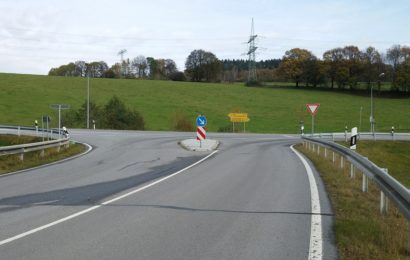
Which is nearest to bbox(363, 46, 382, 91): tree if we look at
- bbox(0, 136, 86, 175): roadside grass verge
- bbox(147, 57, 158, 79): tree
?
bbox(147, 57, 158, 79): tree

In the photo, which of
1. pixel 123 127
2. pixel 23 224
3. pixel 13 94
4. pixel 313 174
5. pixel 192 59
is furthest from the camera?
pixel 192 59

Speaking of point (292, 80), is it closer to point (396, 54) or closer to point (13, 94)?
point (396, 54)

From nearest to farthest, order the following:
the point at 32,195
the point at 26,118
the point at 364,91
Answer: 1. the point at 32,195
2. the point at 26,118
3. the point at 364,91

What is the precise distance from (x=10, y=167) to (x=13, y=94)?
61190 mm

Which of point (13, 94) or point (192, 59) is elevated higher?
point (192, 59)

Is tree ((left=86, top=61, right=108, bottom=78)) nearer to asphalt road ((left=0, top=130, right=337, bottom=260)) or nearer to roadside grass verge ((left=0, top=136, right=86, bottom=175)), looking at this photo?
Result: roadside grass verge ((left=0, top=136, right=86, bottom=175))

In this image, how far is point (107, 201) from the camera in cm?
1011

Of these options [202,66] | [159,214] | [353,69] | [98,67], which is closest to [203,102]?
[353,69]

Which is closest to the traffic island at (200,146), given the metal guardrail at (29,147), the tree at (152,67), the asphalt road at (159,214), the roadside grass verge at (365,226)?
the metal guardrail at (29,147)

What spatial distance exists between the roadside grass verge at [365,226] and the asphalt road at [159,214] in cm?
24

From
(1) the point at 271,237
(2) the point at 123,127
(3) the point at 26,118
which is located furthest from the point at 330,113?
(1) the point at 271,237

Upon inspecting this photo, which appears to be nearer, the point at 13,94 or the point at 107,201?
the point at 107,201

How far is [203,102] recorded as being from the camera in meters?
81.7

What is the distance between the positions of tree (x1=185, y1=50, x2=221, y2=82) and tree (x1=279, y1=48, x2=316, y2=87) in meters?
22.0
